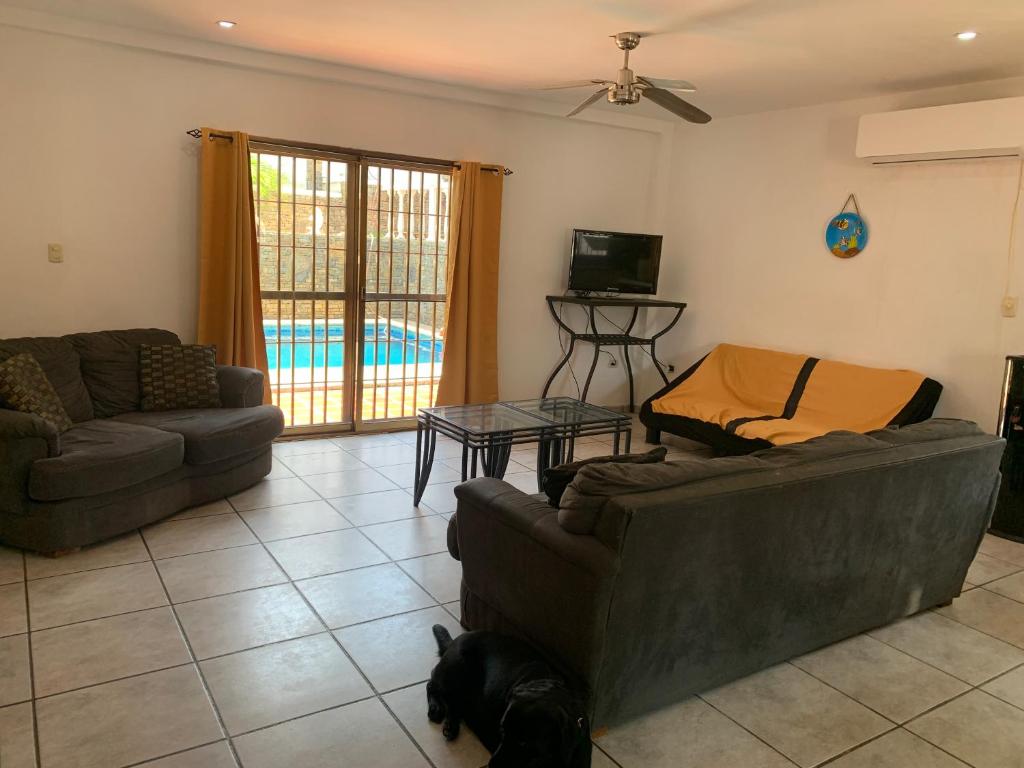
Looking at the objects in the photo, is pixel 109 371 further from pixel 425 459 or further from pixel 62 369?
pixel 425 459

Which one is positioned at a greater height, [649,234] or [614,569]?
[649,234]

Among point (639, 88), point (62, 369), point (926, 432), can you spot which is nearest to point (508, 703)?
point (926, 432)

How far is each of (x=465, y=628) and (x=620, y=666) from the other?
77 centimetres

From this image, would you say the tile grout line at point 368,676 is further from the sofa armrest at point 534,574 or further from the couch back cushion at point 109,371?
the couch back cushion at point 109,371

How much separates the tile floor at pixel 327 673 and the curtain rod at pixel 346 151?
2.49 metres

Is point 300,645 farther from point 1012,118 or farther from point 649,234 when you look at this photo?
point 649,234

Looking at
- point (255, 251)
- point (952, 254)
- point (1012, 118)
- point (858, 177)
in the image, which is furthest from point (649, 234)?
point (255, 251)

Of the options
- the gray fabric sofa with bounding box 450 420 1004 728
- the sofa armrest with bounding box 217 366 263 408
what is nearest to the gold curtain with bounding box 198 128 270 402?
the sofa armrest with bounding box 217 366 263 408

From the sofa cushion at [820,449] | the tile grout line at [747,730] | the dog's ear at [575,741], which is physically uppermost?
the sofa cushion at [820,449]

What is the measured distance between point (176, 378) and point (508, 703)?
3.15m

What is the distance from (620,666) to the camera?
7.06 ft

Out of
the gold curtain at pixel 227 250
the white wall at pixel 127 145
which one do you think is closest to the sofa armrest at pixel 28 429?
the white wall at pixel 127 145

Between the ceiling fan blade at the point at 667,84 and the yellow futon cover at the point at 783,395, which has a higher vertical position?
the ceiling fan blade at the point at 667,84

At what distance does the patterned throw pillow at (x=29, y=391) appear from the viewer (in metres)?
3.36
